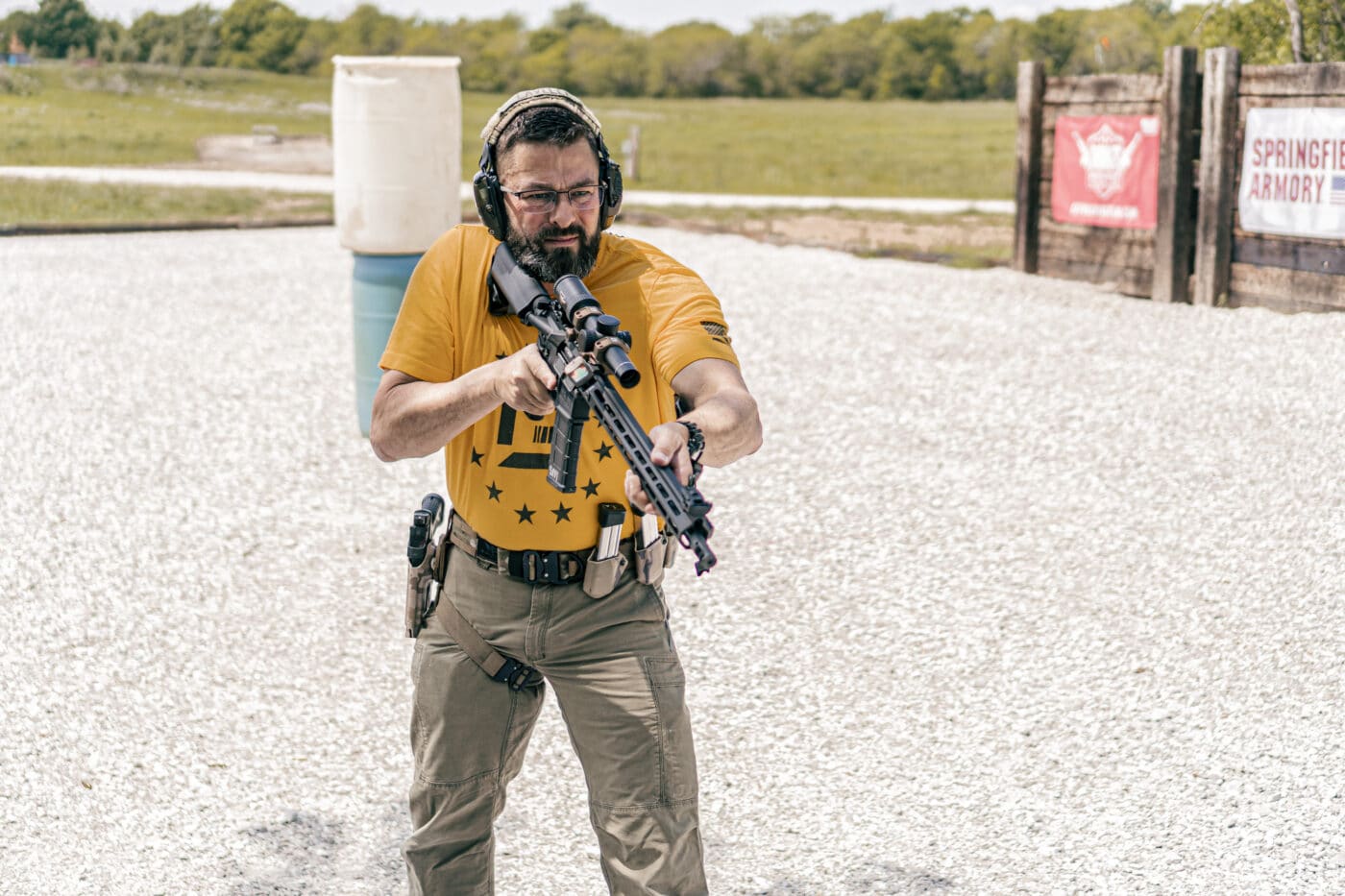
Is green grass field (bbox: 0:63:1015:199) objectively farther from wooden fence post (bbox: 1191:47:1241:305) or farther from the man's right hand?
the man's right hand

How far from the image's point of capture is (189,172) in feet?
99.4

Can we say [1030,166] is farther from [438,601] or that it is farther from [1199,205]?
[438,601]

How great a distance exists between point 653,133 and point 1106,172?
44567 millimetres

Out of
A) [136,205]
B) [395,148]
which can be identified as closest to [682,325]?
[395,148]

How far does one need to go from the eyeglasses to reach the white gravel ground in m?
2.17

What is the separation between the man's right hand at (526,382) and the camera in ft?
9.15

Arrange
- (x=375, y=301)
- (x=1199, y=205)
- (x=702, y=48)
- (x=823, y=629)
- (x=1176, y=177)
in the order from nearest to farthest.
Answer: (x=823, y=629), (x=375, y=301), (x=1199, y=205), (x=1176, y=177), (x=702, y=48)

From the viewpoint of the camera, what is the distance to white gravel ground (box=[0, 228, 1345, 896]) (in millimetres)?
4566

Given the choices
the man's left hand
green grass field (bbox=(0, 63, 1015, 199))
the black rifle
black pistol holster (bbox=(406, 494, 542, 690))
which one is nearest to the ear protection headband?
the black rifle

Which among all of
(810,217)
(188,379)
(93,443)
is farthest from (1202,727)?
(810,217)

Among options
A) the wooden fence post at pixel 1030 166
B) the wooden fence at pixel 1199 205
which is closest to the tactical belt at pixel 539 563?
the wooden fence at pixel 1199 205

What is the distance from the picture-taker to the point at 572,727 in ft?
10.7

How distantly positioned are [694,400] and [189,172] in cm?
2948

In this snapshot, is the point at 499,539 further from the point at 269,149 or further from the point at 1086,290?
the point at 269,149
